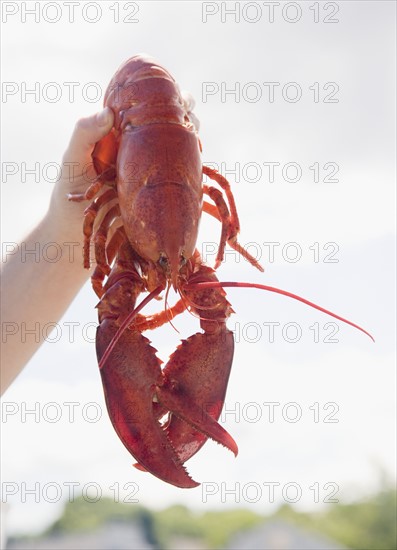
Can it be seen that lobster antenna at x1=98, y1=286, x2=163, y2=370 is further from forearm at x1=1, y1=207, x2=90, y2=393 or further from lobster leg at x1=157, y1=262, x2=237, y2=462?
forearm at x1=1, y1=207, x2=90, y2=393

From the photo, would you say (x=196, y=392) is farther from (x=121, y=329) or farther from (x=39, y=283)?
(x=39, y=283)

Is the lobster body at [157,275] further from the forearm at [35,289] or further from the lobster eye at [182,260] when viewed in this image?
the forearm at [35,289]

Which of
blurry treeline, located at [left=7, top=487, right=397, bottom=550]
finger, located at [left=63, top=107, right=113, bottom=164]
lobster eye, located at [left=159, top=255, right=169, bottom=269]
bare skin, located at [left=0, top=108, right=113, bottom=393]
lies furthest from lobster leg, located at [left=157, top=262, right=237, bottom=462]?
blurry treeline, located at [left=7, top=487, right=397, bottom=550]

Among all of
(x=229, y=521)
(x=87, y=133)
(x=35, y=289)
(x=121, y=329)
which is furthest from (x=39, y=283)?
(x=229, y=521)

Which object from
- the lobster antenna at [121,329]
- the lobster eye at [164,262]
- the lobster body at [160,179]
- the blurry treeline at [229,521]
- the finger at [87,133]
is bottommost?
the blurry treeline at [229,521]

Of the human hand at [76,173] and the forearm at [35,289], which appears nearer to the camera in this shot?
the human hand at [76,173]

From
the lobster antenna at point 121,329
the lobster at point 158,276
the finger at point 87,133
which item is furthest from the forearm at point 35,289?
the lobster antenna at point 121,329

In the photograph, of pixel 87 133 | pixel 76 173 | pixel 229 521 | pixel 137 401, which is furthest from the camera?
pixel 229 521
